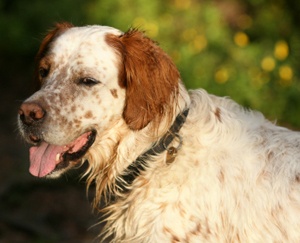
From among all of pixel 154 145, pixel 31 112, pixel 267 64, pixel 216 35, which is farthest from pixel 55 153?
pixel 216 35

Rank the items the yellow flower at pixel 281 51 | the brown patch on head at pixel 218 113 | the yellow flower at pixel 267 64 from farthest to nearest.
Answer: the yellow flower at pixel 281 51
the yellow flower at pixel 267 64
the brown patch on head at pixel 218 113

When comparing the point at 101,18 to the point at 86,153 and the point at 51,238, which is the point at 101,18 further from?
the point at 86,153

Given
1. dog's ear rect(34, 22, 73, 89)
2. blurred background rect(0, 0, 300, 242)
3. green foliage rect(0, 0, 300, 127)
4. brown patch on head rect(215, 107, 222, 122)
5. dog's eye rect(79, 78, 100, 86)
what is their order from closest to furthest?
dog's eye rect(79, 78, 100, 86) → brown patch on head rect(215, 107, 222, 122) → dog's ear rect(34, 22, 73, 89) → blurred background rect(0, 0, 300, 242) → green foliage rect(0, 0, 300, 127)

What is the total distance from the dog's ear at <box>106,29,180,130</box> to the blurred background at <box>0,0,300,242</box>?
5.42ft

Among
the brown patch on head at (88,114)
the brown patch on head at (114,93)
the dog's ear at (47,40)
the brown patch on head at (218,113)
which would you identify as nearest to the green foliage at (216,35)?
the dog's ear at (47,40)

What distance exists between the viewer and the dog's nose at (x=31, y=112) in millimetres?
3473

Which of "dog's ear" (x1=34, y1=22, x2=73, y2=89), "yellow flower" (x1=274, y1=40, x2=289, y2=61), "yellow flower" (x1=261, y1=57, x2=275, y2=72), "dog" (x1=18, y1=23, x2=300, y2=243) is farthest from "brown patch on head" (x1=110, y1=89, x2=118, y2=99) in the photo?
"yellow flower" (x1=274, y1=40, x2=289, y2=61)

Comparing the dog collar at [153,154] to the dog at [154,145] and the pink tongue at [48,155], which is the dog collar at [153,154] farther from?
the pink tongue at [48,155]

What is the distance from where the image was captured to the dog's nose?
3.47 metres

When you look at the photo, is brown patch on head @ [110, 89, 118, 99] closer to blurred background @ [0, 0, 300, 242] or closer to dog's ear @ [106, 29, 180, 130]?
dog's ear @ [106, 29, 180, 130]

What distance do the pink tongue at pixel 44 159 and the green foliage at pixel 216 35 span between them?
117 inches

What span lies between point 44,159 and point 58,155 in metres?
0.08

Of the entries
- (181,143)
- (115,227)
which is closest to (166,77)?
(181,143)

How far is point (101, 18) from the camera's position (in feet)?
25.9
